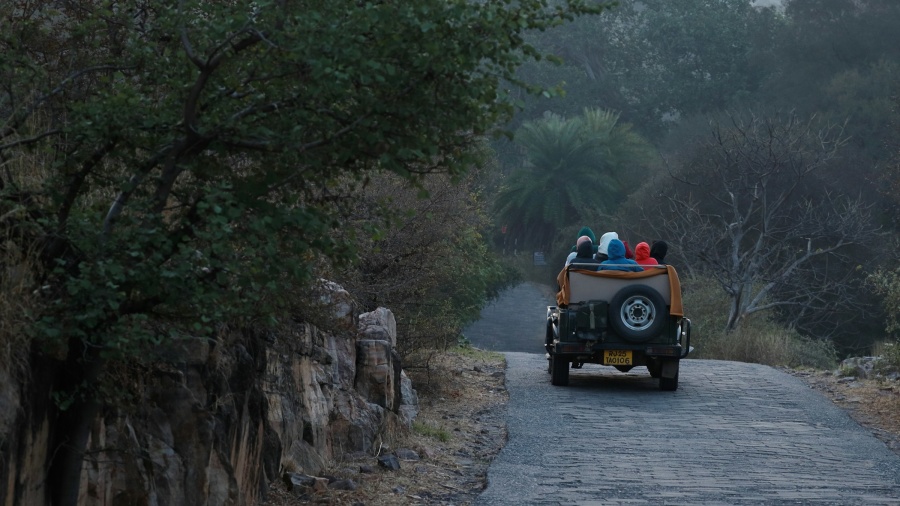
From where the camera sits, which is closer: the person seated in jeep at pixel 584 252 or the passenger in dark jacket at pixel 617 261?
the passenger in dark jacket at pixel 617 261

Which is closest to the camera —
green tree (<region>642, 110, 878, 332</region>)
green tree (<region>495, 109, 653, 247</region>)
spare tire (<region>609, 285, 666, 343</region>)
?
spare tire (<region>609, 285, 666, 343</region>)

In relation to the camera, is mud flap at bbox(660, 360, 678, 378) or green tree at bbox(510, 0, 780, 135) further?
green tree at bbox(510, 0, 780, 135)

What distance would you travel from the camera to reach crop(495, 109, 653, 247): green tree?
51094 millimetres

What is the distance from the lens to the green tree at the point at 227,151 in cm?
577

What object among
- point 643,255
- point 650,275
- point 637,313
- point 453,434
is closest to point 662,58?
point 643,255

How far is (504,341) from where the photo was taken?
149 feet

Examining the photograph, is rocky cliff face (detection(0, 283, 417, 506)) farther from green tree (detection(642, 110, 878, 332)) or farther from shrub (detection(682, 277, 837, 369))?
green tree (detection(642, 110, 878, 332))

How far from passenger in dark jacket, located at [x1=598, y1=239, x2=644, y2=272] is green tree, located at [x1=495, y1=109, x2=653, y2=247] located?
1293 inches

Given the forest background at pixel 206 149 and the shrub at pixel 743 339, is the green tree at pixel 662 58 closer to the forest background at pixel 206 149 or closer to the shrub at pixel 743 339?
the shrub at pixel 743 339

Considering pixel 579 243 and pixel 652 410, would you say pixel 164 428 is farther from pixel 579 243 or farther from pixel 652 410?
pixel 579 243

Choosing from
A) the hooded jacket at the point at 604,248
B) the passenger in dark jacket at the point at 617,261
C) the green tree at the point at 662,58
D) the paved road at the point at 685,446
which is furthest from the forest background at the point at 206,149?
the green tree at the point at 662,58

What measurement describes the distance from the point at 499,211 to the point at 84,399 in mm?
45848

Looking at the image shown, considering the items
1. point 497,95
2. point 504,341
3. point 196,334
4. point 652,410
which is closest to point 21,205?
point 196,334

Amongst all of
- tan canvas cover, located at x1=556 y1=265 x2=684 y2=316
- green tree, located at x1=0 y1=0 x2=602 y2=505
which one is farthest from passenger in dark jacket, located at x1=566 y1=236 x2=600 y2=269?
green tree, located at x1=0 y1=0 x2=602 y2=505
